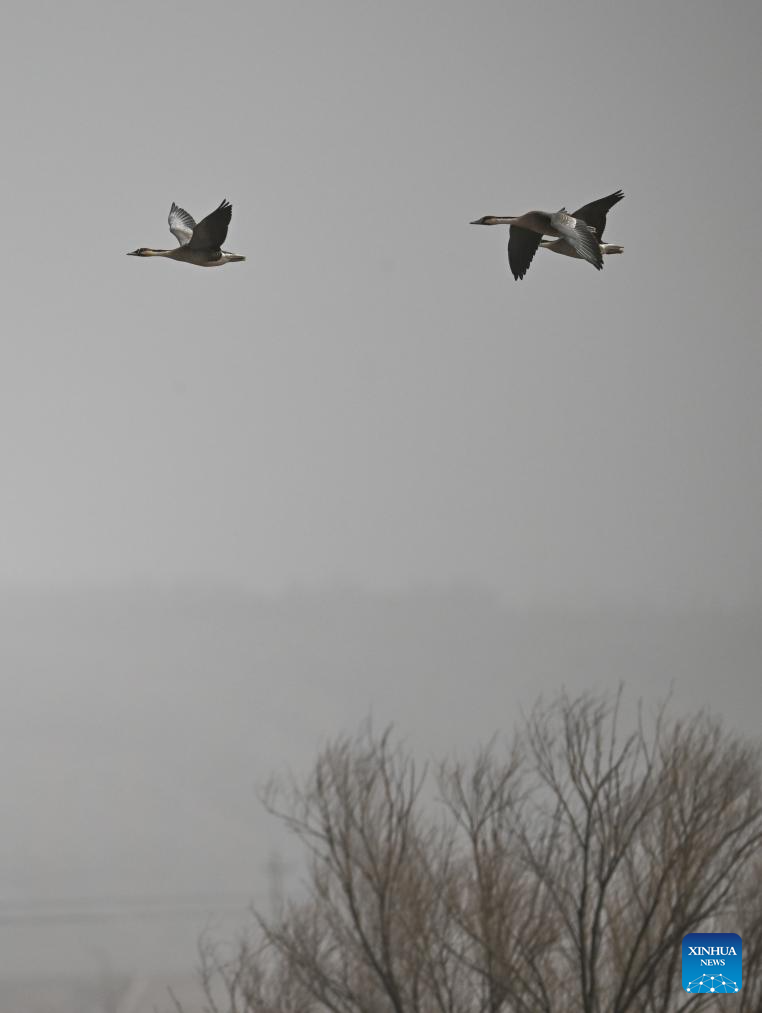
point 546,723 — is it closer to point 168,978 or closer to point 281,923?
point 281,923

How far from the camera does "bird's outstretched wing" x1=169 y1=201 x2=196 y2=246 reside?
14.2 metres

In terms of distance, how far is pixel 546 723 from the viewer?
16344 millimetres

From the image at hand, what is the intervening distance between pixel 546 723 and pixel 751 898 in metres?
3.14

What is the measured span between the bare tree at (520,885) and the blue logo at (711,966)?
0.48ft

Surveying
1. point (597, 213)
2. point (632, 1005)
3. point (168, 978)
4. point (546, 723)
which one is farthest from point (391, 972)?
point (168, 978)

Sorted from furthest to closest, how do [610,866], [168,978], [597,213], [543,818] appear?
[168,978], [543,818], [610,866], [597,213]

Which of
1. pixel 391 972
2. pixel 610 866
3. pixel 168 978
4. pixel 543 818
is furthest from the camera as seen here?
pixel 168 978

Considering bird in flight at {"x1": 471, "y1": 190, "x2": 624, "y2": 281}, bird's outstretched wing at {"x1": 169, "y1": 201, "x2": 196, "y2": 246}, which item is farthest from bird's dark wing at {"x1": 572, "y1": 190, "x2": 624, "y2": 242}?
bird's outstretched wing at {"x1": 169, "y1": 201, "x2": 196, "y2": 246}

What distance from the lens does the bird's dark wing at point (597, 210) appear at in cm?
1172

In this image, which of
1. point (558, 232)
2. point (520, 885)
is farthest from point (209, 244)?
point (520, 885)

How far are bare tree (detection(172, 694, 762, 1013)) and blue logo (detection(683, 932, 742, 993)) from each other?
5.7 inches

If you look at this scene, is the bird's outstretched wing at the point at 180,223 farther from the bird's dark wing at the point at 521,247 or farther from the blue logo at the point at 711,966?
the blue logo at the point at 711,966

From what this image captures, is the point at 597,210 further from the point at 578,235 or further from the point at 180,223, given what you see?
the point at 180,223

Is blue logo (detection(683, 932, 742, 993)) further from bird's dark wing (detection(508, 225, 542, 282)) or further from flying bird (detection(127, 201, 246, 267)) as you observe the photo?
flying bird (detection(127, 201, 246, 267))
